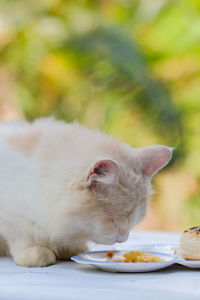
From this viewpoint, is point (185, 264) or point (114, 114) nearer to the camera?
point (185, 264)

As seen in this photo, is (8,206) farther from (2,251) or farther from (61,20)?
(61,20)

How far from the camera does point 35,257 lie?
1399 mm

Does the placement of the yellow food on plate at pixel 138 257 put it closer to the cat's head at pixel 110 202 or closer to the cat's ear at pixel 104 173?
the cat's head at pixel 110 202

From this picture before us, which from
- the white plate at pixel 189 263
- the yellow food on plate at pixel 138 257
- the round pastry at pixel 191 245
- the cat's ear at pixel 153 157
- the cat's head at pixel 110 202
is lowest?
the white plate at pixel 189 263

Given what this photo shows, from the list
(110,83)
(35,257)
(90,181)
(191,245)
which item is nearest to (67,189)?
(90,181)

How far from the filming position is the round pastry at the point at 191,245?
134 cm

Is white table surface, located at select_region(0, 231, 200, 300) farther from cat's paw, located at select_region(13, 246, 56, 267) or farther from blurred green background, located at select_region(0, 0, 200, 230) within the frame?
blurred green background, located at select_region(0, 0, 200, 230)

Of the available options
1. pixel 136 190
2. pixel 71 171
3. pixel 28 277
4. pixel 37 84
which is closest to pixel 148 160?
pixel 136 190

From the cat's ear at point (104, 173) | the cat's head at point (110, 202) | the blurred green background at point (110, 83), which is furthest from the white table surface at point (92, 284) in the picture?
the blurred green background at point (110, 83)

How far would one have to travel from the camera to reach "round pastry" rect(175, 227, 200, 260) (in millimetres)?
1345

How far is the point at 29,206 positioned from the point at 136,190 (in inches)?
13.0

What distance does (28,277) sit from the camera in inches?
47.8

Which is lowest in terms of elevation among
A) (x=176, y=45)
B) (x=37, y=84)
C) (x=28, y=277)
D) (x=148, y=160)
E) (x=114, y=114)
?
(x=28, y=277)

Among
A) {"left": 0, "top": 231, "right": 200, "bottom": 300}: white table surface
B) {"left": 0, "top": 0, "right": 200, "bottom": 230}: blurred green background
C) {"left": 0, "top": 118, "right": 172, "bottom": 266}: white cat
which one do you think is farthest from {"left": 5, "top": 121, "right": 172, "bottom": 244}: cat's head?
{"left": 0, "top": 0, "right": 200, "bottom": 230}: blurred green background
